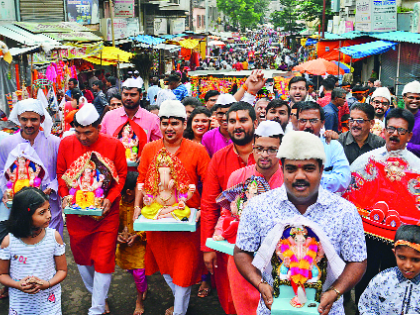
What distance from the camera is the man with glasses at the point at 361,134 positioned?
5.03 meters

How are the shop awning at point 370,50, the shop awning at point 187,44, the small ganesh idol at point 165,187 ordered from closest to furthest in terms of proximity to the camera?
the small ganesh idol at point 165,187 < the shop awning at point 370,50 < the shop awning at point 187,44

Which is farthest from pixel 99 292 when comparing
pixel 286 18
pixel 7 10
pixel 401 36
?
pixel 286 18

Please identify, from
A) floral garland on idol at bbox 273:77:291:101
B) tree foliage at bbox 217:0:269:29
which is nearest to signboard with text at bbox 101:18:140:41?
floral garland on idol at bbox 273:77:291:101

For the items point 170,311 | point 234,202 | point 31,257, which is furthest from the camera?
point 170,311

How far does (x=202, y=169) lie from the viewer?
470 cm

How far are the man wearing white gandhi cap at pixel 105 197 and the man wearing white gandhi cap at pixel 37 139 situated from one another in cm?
18

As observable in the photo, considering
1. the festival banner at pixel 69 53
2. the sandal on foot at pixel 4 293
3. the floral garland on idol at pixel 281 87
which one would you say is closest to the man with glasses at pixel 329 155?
the sandal on foot at pixel 4 293

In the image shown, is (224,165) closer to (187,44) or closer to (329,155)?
(329,155)

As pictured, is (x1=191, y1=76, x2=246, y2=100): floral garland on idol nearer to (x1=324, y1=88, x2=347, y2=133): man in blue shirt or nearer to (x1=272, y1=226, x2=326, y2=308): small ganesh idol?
(x1=324, y1=88, x2=347, y2=133): man in blue shirt

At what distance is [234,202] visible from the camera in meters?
3.88

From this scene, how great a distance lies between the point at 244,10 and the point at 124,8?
36.7 m

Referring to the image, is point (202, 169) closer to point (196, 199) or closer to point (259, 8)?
point (196, 199)

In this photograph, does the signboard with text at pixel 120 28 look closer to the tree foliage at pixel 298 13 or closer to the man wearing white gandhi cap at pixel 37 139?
the tree foliage at pixel 298 13

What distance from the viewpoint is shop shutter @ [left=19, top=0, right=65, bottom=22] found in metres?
15.5
